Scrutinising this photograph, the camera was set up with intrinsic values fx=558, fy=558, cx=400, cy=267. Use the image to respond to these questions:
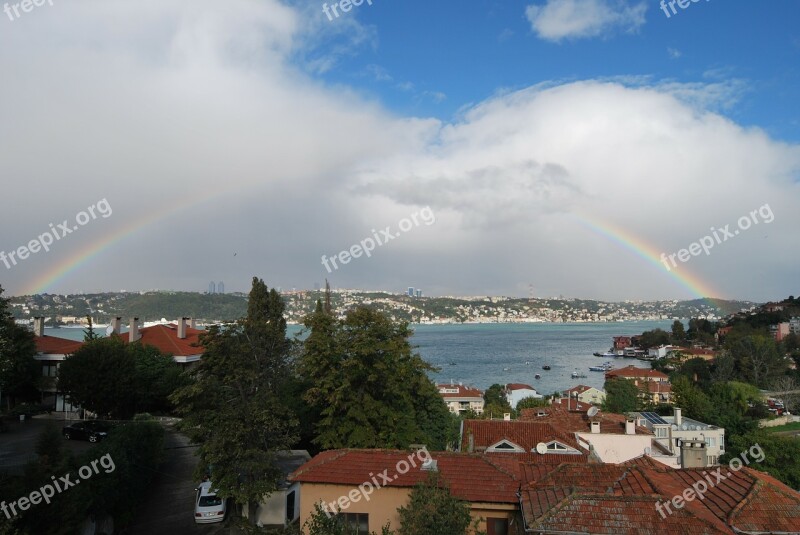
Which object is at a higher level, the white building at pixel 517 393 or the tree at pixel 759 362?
the tree at pixel 759 362

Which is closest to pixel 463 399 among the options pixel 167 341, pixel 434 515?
pixel 167 341

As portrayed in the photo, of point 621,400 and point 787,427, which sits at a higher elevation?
point 621,400

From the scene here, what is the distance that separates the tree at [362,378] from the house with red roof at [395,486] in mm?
7145

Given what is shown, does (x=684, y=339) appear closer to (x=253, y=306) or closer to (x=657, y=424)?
(x=657, y=424)

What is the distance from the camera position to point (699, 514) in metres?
9.36

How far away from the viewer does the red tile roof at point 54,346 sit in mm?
33562

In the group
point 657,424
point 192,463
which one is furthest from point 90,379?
point 657,424

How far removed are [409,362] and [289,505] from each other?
7.45 metres

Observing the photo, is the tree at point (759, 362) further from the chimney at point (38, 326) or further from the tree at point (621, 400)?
the chimney at point (38, 326)

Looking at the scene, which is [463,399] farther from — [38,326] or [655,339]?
[655,339]

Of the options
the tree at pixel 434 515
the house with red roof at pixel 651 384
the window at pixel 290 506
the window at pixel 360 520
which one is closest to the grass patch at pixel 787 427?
the house with red roof at pixel 651 384

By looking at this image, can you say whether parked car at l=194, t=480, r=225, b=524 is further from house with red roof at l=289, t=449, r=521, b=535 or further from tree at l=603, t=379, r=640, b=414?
tree at l=603, t=379, r=640, b=414

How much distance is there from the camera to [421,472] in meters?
12.6

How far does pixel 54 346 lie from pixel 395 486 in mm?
31326
